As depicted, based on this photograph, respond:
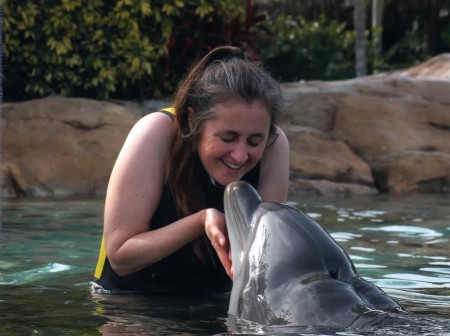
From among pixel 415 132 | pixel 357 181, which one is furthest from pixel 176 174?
pixel 415 132

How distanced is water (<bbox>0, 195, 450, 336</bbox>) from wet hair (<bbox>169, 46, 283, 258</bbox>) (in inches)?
18.3

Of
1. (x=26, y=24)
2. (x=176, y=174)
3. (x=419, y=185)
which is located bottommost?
(x=419, y=185)

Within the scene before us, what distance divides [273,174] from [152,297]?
0.73m

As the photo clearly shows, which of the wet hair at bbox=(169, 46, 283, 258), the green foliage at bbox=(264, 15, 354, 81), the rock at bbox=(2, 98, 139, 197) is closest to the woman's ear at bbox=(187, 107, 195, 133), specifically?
the wet hair at bbox=(169, 46, 283, 258)

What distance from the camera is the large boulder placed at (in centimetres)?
940

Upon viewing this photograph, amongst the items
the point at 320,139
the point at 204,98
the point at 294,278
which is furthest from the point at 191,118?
the point at 320,139

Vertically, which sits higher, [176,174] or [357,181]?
[176,174]

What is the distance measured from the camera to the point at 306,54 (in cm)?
1443

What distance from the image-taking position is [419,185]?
9492mm

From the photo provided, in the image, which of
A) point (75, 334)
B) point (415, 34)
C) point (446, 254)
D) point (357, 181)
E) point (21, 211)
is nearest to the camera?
point (75, 334)

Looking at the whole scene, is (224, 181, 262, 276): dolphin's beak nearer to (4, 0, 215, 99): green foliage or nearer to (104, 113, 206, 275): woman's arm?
(104, 113, 206, 275): woman's arm

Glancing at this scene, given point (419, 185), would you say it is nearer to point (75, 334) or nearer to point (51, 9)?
point (51, 9)

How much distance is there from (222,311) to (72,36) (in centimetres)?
618

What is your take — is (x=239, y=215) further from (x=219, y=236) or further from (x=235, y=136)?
(x=235, y=136)
